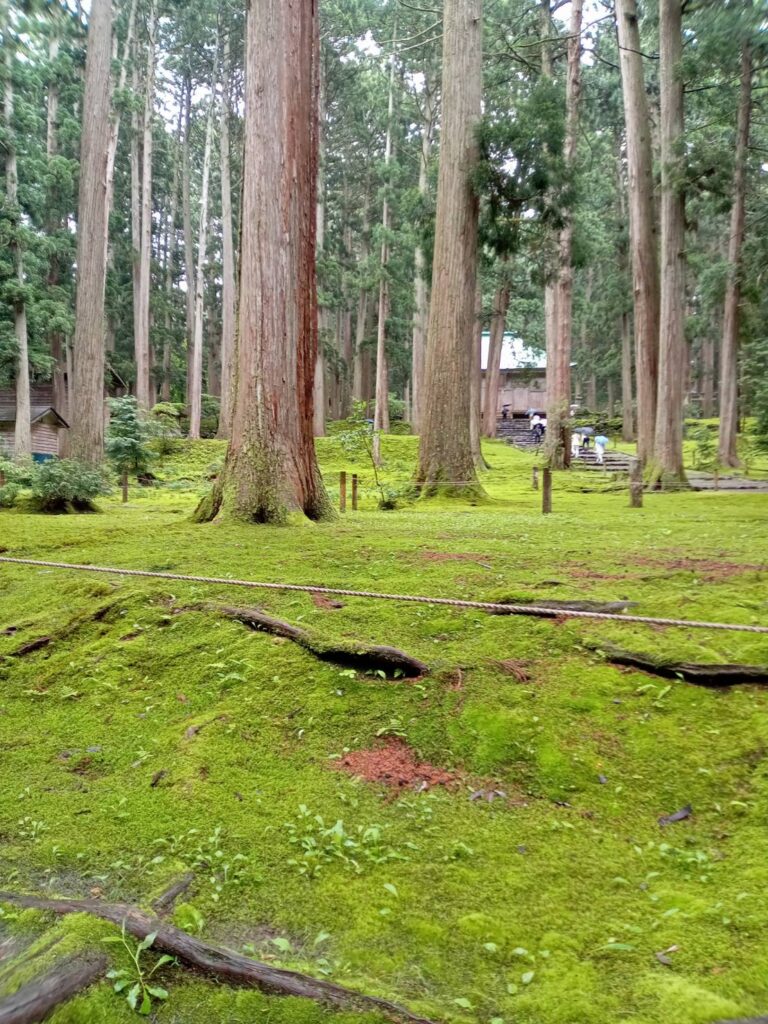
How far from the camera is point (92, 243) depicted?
1334cm

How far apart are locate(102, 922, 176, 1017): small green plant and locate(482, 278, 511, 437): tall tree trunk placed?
22365 mm

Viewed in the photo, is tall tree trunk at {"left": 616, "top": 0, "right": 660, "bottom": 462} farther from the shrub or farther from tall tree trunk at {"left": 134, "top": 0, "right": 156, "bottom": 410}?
tall tree trunk at {"left": 134, "top": 0, "right": 156, "bottom": 410}

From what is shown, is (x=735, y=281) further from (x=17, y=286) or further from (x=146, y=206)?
(x=146, y=206)

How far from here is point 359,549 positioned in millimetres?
5086

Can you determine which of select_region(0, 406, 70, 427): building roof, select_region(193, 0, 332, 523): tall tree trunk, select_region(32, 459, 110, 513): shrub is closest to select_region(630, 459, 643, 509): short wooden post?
select_region(193, 0, 332, 523): tall tree trunk

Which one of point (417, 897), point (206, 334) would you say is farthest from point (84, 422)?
point (206, 334)

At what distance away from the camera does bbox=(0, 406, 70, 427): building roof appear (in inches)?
1010

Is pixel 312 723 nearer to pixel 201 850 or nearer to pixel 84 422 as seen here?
pixel 201 850

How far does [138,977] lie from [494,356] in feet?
87.3

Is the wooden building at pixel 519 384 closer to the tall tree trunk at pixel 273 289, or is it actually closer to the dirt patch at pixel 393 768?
the tall tree trunk at pixel 273 289

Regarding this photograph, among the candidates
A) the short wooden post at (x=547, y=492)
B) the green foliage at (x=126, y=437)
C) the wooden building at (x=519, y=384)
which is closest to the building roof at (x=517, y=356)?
the wooden building at (x=519, y=384)

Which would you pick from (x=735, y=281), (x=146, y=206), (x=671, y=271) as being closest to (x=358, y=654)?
(x=671, y=271)

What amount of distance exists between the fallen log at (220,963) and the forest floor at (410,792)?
4 centimetres

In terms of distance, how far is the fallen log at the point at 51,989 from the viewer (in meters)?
1.50
